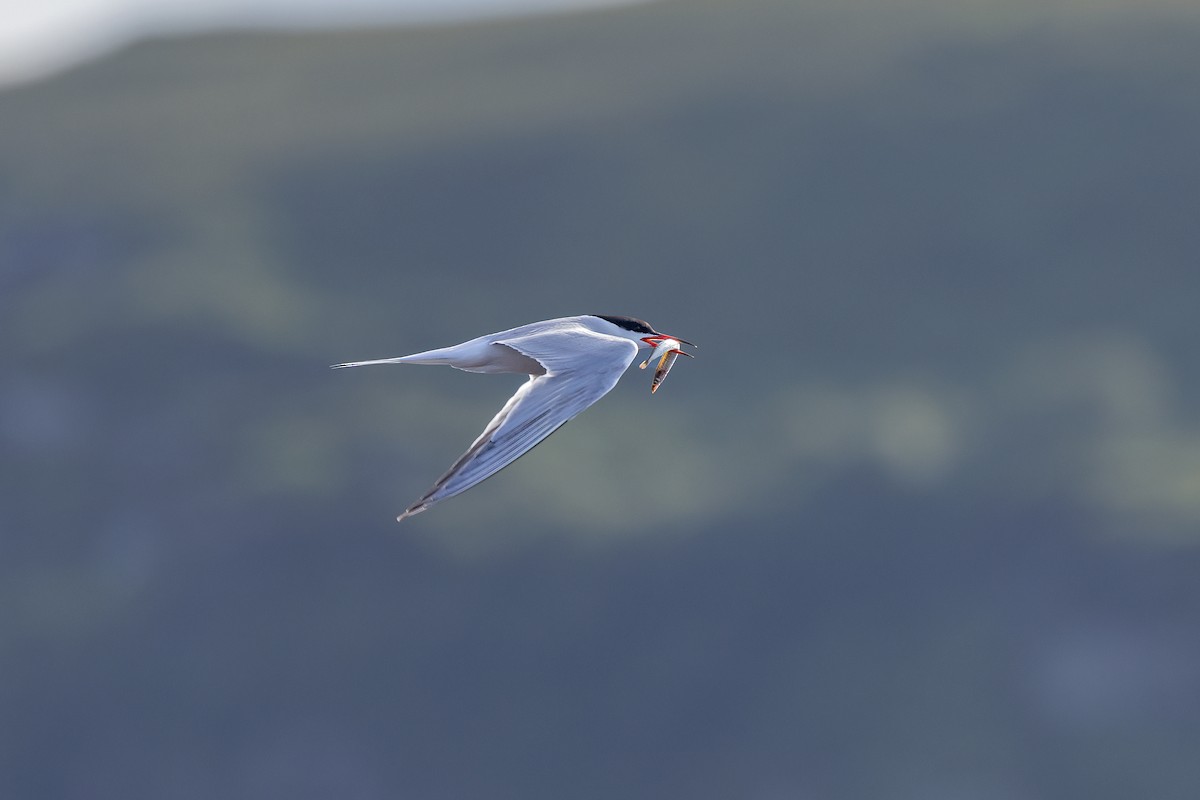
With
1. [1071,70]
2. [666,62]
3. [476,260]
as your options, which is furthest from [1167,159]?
[476,260]

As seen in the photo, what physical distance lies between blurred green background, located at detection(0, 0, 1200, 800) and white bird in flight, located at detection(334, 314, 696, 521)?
41093mm

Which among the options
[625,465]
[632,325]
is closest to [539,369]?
[632,325]

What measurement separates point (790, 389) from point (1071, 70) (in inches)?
653

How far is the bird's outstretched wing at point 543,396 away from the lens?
9.41 metres

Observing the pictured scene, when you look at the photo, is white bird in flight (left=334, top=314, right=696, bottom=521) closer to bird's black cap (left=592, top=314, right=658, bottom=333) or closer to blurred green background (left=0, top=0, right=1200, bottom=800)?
bird's black cap (left=592, top=314, right=658, bottom=333)

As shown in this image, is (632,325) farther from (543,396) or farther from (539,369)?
(543,396)

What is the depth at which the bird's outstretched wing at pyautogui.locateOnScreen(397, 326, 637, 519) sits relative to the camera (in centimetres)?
941

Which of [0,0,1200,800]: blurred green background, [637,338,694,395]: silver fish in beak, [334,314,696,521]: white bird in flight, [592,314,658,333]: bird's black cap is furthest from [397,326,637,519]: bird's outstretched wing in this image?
[0,0,1200,800]: blurred green background

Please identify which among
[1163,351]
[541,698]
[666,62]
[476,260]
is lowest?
[541,698]

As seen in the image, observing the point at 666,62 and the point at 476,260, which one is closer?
the point at 476,260

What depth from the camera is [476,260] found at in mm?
58875

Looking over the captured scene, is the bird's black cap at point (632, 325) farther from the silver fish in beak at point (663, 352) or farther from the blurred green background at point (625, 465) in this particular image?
the blurred green background at point (625, 465)

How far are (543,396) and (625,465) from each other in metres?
45.3

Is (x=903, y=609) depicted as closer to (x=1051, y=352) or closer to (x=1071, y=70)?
(x=1051, y=352)
